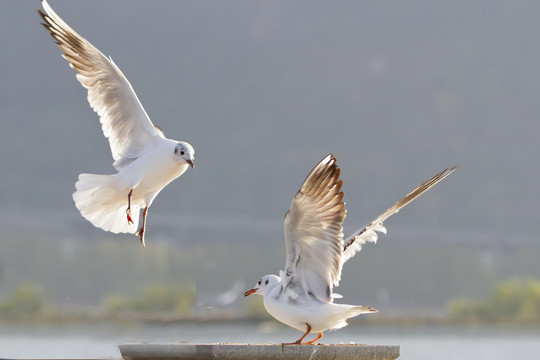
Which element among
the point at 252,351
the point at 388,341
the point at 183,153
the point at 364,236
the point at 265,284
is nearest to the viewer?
the point at 252,351

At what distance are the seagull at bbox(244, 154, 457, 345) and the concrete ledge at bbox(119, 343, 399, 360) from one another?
15 cm

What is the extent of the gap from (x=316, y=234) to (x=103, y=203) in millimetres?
1711

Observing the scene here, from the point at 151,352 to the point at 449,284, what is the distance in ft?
115

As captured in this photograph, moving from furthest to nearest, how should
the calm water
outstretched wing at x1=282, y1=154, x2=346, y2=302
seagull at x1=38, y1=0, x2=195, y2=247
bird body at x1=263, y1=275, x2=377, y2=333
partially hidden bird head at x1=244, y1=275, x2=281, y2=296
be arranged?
the calm water
seagull at x1=38, y1=0, x2=195, y2=247
partially hidden bird head at x1=244, y1=275, x2=281, y2=296
bird body at x1=263, y1=275, x2=377, y2=333
outstretched wing at x1=282, y1=154, x2=346, y2=302

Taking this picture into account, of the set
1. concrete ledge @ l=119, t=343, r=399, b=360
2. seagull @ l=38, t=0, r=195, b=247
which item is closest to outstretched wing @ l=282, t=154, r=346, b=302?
concrete ledge @ l=119, t=343, r=399, b=360

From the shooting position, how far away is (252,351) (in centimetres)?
387

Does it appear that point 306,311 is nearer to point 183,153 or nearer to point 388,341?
point 183,153

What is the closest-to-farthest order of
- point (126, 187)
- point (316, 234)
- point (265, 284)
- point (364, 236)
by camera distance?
1. point (316, 234)
2. point (265, 284)
3. point (364, 236)
4. point (126, 187)

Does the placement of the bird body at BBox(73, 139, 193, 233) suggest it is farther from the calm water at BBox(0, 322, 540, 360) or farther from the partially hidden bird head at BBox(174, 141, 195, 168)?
the calm water at BBox(0, 322, 540, 360)

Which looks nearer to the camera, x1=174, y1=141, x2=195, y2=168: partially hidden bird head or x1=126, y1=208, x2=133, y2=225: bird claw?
x1=174, y1=141, x2=195, y2=168: partially hidden bird head

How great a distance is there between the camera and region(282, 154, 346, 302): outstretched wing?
406cm

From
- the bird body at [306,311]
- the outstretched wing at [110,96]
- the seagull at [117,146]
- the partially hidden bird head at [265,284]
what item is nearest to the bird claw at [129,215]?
the seagull at [117,146]

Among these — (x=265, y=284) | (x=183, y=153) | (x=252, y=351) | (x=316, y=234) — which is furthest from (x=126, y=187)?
(x=252, y=351)

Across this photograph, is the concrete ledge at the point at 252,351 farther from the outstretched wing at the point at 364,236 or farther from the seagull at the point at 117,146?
the seagull at the point at 117,146
